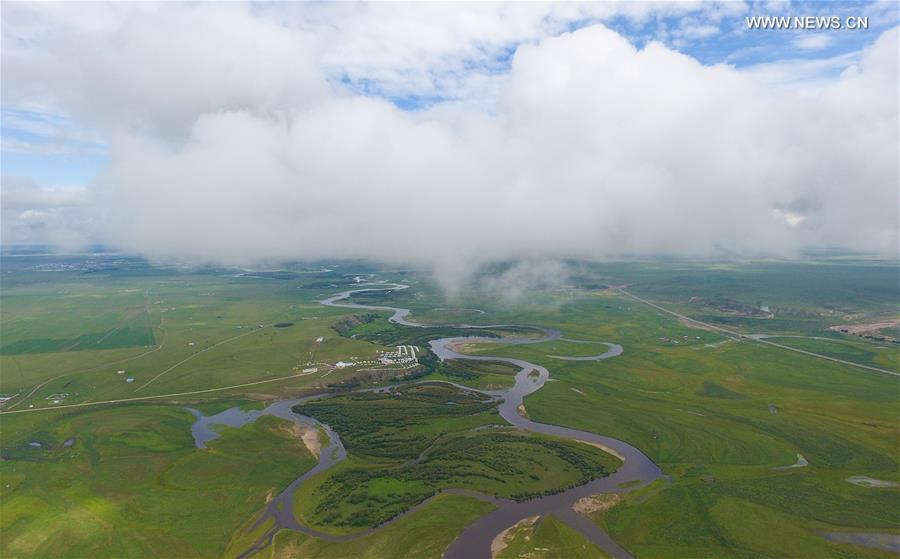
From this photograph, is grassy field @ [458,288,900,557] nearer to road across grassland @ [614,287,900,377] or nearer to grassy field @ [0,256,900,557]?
grassy field @ [0,256,900,557]

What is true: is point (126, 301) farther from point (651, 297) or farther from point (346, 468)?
point (651, 297)

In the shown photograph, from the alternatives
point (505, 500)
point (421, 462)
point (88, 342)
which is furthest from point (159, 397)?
point (505, 500)

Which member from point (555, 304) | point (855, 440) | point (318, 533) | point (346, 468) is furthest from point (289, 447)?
point (555, 304)

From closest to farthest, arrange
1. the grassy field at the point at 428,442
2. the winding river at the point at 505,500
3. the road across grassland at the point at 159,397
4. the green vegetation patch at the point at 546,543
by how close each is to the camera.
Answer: the green vegetation patch at the point at 546,543 → the winding river at the point at 505,500 → the grassy field at the point at 428,442 → the road across grassland at the point at 159,397

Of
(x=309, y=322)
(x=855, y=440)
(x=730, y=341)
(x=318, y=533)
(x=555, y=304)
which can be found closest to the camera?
(x=318, y=533)

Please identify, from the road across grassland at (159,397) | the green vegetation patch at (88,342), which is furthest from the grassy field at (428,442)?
the road across grassland at (159,397)

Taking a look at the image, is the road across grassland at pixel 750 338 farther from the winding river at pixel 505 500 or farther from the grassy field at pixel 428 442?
the winding river at pixel 505 500

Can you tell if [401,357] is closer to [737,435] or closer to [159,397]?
[159,397]

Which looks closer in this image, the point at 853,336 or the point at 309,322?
the point at 853,336

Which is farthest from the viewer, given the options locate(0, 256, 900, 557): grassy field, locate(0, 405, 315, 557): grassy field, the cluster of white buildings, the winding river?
the cluster of white buildings

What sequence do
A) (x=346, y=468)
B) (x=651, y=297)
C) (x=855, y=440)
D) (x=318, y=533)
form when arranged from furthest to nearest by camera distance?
(x=651, y=297) → (x=855, y=440) → (x=346, y=468) → (x=318, y=533)

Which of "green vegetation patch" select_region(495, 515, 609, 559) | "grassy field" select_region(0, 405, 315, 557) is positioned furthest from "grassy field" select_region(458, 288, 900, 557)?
"grassy field" select_region(0, 405, 315, 557)
